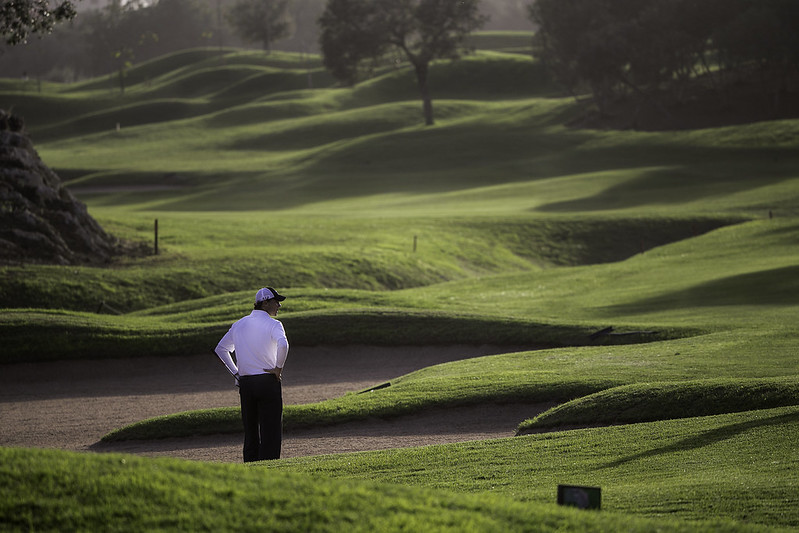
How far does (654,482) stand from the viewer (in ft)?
33.9

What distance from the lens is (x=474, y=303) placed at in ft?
108

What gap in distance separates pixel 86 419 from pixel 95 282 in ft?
48.9

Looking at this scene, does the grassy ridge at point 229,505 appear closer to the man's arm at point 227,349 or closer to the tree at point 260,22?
the man's arm at point 227,349

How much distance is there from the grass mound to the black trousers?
198 inches

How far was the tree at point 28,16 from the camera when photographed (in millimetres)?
32500

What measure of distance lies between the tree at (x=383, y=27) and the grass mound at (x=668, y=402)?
8178 cm

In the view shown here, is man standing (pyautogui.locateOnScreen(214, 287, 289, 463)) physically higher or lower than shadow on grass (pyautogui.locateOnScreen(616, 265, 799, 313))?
higher

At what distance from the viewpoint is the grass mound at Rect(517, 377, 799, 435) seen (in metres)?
14.5

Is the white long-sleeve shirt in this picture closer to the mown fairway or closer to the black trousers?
the black trousers

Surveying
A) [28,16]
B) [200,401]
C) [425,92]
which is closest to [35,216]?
[28,16]

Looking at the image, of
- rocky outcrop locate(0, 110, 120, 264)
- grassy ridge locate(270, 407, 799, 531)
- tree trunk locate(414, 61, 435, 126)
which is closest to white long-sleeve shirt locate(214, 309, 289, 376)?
grassy ridge locate(270, 407, 799, 531)

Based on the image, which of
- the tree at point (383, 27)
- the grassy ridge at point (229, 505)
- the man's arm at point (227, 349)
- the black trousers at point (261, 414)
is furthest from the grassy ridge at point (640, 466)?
the tree at point (383, 27)

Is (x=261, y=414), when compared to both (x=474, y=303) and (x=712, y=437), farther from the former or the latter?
(x=474, y=303)

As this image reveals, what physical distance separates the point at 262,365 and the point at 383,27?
85120 millimetres
